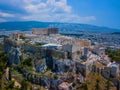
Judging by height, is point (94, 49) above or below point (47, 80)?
above

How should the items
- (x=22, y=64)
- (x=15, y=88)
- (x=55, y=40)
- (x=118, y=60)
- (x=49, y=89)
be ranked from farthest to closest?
(x=55, y=40) → (x=118, y=60) → (x=22, y=64) → (x=49, y=89) → (x=15, y=88)

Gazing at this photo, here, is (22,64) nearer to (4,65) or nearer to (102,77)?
(4,65)

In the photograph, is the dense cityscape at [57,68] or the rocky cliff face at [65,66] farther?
the rocky cliff face at [65,66]

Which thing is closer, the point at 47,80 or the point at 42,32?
the point at 47,80

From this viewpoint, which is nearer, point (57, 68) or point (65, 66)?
point (65, 66)

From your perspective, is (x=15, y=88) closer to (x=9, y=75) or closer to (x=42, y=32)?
(x=9, y=75)

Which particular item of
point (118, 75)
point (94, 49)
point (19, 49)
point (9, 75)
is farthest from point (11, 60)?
point (118, 75)

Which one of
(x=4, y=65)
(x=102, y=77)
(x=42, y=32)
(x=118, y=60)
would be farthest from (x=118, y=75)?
(x=42, y=32)

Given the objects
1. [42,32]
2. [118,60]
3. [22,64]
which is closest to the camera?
[22,64]

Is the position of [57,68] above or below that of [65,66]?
below

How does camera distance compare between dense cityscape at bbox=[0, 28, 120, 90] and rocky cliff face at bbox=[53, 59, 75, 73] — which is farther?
rocky cliff face at bbox=[53, 59, 75, 73]
